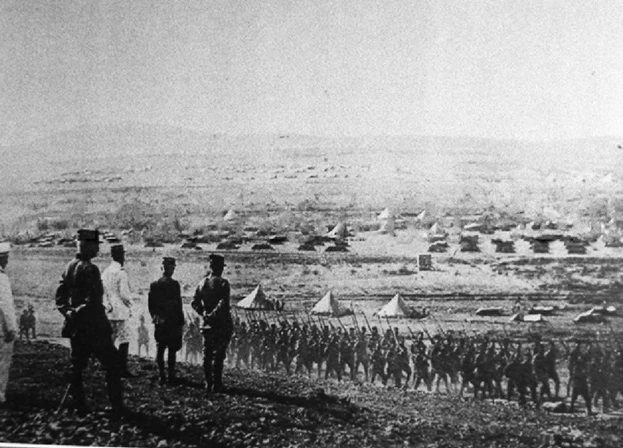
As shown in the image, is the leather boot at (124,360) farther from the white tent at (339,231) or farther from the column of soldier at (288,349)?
the white tent at (339,231)

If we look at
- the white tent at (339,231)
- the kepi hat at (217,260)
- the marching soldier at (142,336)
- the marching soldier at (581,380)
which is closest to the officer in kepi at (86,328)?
the marching soldier at (142,336)

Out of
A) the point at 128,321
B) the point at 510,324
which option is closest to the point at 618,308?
the point at 510,324

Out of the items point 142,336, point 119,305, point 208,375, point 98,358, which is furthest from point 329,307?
point 98,358

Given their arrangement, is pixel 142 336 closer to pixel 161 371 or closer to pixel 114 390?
pixel 161 371

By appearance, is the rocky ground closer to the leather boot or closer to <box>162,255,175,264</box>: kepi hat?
the leather boot

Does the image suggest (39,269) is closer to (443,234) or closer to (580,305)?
(443,234)

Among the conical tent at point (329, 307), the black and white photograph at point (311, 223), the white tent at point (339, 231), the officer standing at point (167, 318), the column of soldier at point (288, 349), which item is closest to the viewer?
the column of soldier at point (288, 349)
